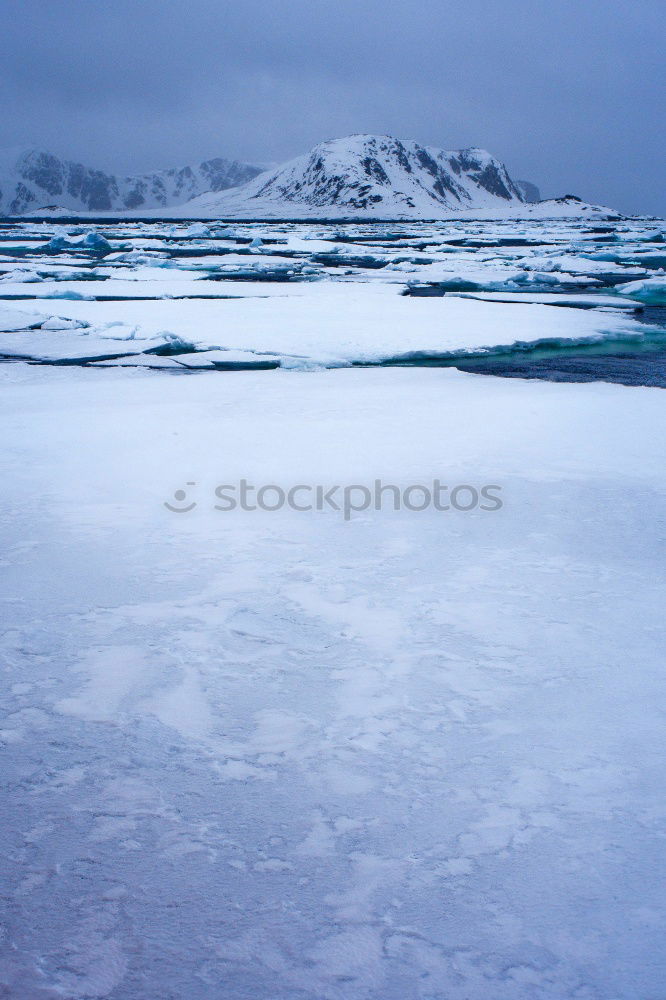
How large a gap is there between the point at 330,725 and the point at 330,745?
2.4 inches

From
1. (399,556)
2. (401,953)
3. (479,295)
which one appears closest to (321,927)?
(401,953)

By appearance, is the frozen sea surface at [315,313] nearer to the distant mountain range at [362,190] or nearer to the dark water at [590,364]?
the dark water at [590,364]

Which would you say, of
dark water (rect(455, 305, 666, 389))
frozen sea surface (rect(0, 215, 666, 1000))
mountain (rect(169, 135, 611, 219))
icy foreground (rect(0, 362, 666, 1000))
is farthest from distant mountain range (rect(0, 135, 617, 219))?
icy foreground (rect(0, 362, 666, 1000))

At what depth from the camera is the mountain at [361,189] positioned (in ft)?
338

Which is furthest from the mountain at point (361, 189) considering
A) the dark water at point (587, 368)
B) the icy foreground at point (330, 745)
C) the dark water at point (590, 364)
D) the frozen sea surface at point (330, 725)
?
the icy foreground at point (330, 745)

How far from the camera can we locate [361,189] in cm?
11512

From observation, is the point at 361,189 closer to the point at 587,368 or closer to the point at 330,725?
the point at 587,368

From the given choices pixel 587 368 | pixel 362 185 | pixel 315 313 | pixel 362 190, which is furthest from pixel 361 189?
pixel 587 368

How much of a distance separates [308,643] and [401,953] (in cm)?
84

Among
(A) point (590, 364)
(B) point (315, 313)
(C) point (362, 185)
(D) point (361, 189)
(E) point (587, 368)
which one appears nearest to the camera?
(E) point (587, 368)

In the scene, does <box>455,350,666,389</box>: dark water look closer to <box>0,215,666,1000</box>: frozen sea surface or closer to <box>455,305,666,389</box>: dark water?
<box>455,305,666,389</box>: dark water

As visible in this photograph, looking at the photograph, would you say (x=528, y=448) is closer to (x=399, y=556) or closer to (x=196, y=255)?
(x=399, y=556)

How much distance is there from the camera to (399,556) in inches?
91.0

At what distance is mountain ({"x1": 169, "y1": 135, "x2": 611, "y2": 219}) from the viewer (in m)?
103
